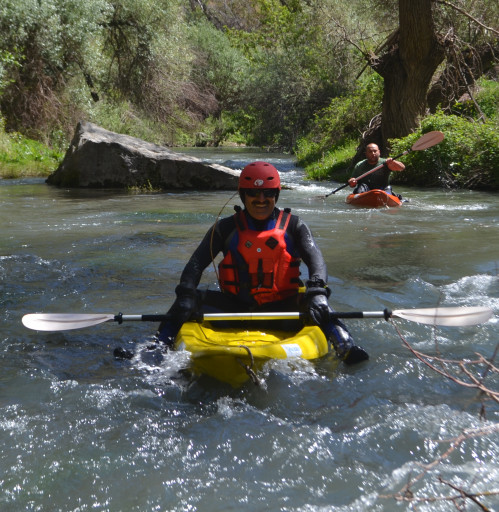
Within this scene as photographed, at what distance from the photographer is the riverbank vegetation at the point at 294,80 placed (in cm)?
1382

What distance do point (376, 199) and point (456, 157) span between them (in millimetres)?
3540

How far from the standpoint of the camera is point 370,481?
2.58 meters

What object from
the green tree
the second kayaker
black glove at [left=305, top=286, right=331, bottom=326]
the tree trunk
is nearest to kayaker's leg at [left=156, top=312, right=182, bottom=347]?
black glove at [left=305, top=286, right=331, bottom=326]

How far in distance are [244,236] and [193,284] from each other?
0.43m

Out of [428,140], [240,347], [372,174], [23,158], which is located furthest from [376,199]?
[23,158]

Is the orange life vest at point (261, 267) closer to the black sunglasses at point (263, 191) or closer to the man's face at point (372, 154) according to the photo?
the black sunglasses at point (263, 191)

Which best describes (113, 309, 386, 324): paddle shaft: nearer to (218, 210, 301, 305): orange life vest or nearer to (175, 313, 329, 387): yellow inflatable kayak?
(175, 313, 329, 387): yellow inflatable kayak

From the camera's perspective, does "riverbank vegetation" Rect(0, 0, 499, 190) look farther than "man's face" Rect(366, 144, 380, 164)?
Yes

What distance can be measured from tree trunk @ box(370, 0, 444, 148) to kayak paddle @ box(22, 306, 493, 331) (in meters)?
11.1

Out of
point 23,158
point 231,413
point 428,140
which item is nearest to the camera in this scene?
point 231,413

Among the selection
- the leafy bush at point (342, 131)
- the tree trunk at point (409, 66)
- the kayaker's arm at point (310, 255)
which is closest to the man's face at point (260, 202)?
the kayaker's arm at point (310, 255)

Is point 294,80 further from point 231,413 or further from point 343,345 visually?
point 231,413

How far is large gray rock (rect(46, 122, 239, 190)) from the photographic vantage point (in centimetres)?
1316

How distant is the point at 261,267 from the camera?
3984mm
